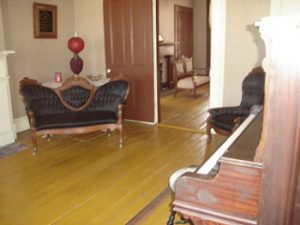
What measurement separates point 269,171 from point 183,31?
8.18 meters

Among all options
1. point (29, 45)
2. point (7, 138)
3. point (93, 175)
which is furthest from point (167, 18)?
point (93, 175)

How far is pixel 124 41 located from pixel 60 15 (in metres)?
1.18

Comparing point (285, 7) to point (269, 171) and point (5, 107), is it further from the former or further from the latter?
point (5, 107)

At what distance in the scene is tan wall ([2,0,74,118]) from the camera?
444 cm

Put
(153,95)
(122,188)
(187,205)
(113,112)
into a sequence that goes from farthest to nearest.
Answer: (153,95) < (113,112) < (122,188) < (187,205)

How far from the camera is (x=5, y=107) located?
4.12 m

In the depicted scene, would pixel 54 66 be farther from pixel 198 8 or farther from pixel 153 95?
pixel 198 8

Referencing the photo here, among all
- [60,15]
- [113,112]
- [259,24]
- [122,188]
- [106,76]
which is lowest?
[122,188]

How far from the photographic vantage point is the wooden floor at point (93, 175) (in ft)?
8.12

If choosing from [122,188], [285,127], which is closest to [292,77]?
[285,127]

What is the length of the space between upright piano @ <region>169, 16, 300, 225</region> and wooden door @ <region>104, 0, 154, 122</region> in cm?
377

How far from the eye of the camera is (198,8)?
9.23m

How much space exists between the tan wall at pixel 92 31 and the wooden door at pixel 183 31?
3.56 m

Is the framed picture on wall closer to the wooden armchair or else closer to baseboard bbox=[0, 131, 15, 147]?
baseboard bbox=[0, 131, 15, 147]
